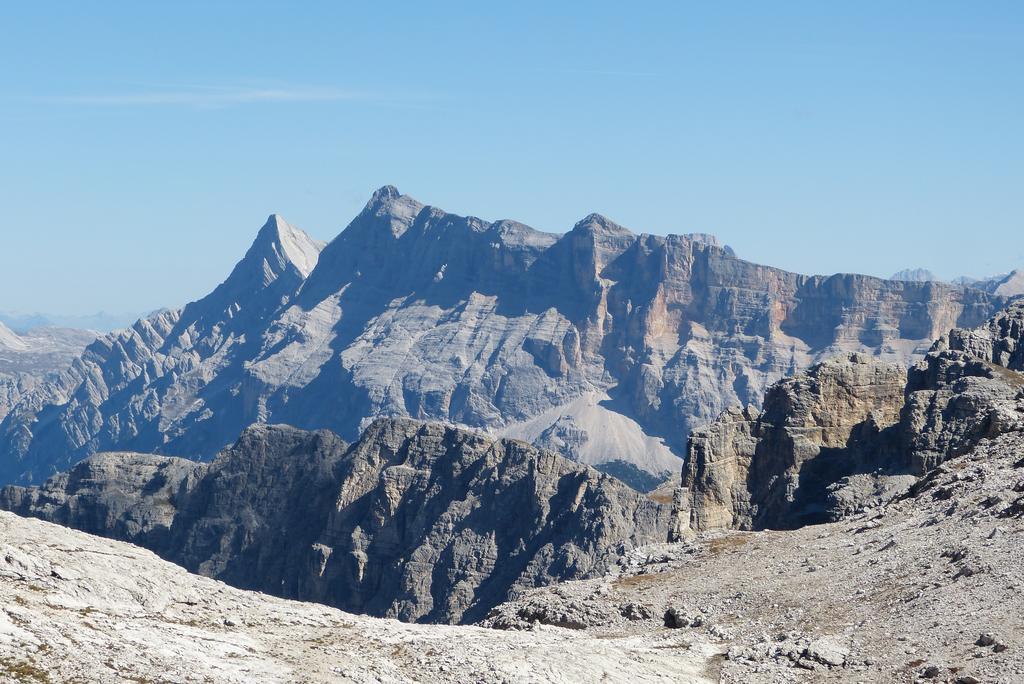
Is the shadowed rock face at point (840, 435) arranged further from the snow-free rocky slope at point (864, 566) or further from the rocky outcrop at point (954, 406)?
the snow-free rocky slope at point (864, 566)

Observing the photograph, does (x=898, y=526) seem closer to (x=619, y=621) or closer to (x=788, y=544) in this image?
(x=788, y=544)

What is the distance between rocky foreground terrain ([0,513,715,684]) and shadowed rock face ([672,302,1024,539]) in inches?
2120

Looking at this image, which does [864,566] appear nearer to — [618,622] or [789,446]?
[618,622]

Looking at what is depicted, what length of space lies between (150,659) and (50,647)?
3.22m

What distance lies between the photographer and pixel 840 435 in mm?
140875

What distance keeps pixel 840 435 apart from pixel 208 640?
95.4 metres

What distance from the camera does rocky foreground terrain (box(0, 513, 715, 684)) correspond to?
165ft

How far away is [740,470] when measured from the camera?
140 m

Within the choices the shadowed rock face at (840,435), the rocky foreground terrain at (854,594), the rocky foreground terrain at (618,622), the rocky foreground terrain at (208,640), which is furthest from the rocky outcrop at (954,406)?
the rocky foreground terrain at (208,640)

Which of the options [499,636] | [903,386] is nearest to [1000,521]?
[499,636]

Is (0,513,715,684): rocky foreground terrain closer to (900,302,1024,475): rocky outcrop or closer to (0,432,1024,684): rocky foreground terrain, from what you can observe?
(0,432,1024,684): rocky foreground terrain

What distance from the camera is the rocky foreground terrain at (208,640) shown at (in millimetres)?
50344

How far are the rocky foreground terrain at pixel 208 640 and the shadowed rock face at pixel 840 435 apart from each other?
177 ft

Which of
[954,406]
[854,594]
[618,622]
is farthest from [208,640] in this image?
[954,406]
